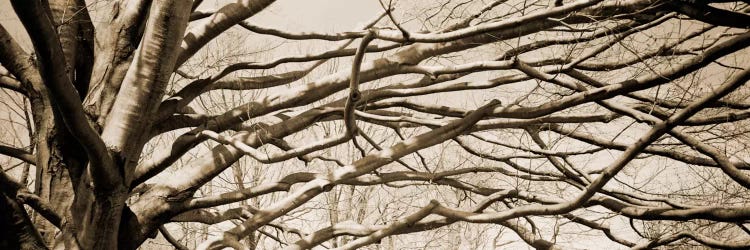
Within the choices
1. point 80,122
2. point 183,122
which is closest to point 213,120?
point 183,122

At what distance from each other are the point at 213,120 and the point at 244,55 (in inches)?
57.5

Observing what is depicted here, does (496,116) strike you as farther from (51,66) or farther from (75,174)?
(75,174)

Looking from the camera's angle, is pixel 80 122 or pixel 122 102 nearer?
pixel 80 122

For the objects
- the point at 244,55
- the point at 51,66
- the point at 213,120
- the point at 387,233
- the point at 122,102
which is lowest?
the point at 387,233

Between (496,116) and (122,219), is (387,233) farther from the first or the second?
(122,219)

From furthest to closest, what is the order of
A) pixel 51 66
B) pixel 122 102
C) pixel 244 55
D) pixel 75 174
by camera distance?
pixel 244 55 → pixel 75 174 → pixel 122 102 → pixel 51 66

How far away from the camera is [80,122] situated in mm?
2555

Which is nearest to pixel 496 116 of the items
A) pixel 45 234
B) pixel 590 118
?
pixel 590 118

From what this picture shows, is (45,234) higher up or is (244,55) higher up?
(244,55)

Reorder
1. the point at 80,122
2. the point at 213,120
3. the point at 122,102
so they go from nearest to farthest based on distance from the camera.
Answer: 1. the point at 80,122
2. the point at 122,102
3. the point at 213,120

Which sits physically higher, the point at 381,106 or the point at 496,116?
the point at 381,106

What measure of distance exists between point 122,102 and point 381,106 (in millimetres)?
1925

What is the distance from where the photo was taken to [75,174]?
3.37 m

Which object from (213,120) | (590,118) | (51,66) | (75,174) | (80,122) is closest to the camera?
(51,66)
